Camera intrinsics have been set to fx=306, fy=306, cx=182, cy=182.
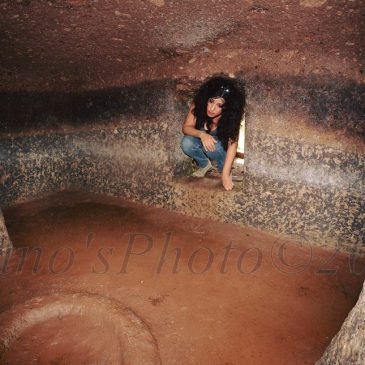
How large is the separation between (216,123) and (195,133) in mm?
312

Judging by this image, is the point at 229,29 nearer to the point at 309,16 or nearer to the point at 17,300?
the point at 309,16

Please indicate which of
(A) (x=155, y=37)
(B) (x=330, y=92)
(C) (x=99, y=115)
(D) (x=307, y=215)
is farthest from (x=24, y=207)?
(B) (x=330, y=92)

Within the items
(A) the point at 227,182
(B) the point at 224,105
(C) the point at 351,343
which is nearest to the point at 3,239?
(A) the point at 227,182

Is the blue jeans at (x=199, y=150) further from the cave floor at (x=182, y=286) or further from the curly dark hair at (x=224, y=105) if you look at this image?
the cave floor at (x=182, y=286)

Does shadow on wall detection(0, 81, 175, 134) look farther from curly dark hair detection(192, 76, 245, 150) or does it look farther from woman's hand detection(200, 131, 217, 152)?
woman's hand detection(200, 131, 217, 152)

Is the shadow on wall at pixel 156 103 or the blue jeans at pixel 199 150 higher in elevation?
the shadow on wall at pixel 156 103

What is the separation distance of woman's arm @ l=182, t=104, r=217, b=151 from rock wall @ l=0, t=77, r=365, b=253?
16 cm

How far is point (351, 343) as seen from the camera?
1146 millimetres

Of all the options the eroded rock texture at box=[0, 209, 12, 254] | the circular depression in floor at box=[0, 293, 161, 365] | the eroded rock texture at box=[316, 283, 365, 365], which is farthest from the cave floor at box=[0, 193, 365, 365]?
the eroded rock texture at box=[316, 283, 365, 365]

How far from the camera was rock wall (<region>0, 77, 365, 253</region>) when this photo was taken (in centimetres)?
234

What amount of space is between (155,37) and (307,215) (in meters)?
1.92

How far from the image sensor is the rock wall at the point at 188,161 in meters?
2.34

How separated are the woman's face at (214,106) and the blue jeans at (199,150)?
318mm

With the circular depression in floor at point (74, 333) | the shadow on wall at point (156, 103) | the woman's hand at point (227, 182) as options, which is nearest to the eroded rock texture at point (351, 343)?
the circular depression in floor at point (74, 333)
